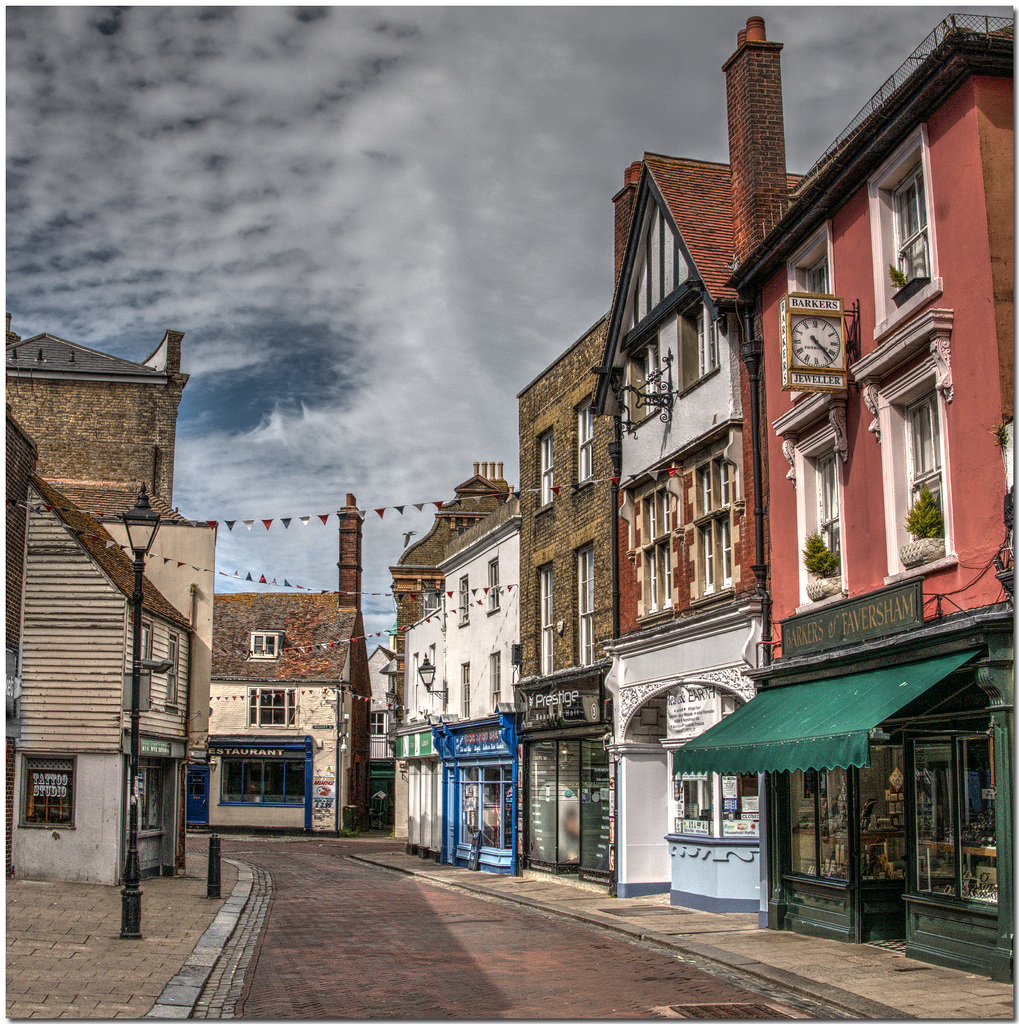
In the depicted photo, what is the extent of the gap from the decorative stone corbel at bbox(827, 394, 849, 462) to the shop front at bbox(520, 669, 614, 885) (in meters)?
9.31

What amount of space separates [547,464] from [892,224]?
562 inches

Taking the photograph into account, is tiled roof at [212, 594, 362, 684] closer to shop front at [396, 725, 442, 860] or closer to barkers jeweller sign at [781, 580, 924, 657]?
shop front at [396, 725, 442, 860]

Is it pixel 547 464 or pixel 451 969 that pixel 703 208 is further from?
pixel 451 969

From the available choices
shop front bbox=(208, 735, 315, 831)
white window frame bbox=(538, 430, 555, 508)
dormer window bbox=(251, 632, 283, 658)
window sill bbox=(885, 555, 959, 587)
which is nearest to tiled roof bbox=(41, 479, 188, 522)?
white window frame bbox=(538, 430, 555, 508)

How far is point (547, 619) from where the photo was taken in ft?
85.6

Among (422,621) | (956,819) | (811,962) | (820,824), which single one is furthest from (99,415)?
(956,819)

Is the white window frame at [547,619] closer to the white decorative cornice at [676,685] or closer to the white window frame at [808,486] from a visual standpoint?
the white decorative cornice at [676,685]

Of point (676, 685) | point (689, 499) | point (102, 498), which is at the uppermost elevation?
point (102, 498)

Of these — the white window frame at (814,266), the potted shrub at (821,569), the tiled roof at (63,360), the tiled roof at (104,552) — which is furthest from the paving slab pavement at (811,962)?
the tiled roof at (63,360)

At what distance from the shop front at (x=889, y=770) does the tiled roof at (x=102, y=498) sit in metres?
17.3

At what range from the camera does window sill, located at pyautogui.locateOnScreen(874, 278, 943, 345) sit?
37.7ft

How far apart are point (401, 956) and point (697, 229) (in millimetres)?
11725

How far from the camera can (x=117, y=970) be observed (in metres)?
12.0

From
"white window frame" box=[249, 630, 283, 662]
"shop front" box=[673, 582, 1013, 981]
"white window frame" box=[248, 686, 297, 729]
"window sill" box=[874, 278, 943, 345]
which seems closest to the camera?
Answer: "shop front" box=[673, 582, 1013, 981]
